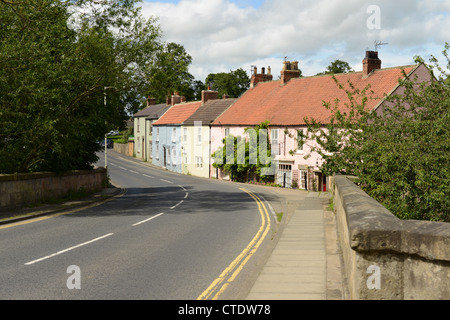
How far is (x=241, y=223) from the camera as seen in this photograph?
57.7 ft

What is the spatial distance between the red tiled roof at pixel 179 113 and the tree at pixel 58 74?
35042 mm

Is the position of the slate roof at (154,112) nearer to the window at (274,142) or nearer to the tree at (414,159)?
the window at (274,142)

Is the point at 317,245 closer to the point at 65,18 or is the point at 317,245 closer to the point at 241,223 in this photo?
the point at 241,223

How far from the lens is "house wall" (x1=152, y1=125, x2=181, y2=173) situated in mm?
63719

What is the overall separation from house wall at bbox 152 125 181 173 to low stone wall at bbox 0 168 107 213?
1384 inches

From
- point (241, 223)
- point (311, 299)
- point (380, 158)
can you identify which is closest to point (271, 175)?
point (241, 223)

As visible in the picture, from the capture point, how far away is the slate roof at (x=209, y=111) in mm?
55406

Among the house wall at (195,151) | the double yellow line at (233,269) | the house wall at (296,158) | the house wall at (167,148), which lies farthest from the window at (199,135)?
the double yellow line at (233,269)

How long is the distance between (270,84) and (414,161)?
3939cm

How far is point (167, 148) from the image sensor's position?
221 ft

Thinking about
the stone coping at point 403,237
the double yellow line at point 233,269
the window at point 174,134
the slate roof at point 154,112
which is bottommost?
the double yellow line at point 233,269

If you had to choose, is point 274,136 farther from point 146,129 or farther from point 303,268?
point 146,129

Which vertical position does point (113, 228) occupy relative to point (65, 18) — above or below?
below

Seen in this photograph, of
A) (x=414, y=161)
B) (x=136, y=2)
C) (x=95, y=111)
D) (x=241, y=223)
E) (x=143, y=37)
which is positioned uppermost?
(x=136, y=2)
